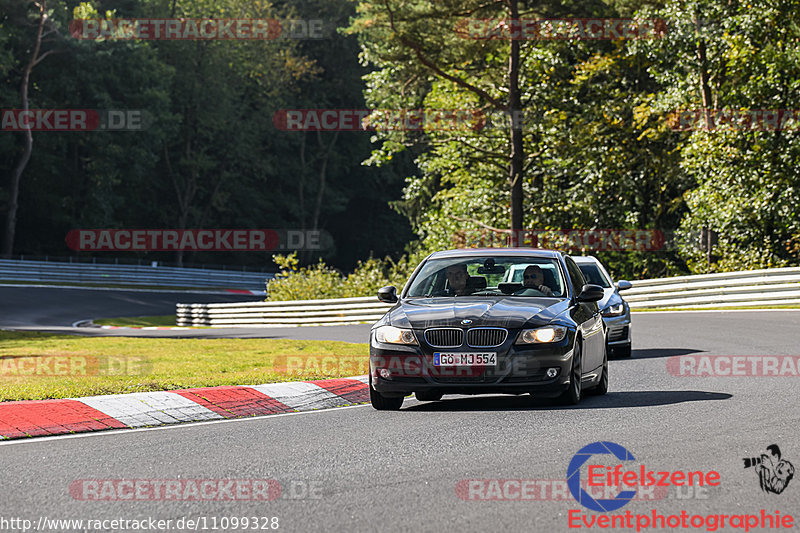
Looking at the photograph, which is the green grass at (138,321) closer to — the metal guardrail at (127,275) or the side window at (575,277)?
the metal guardrail at (127,275)

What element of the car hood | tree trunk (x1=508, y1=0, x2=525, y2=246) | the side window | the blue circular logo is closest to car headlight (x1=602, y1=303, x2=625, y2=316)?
the side window

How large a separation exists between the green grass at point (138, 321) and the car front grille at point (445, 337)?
103 feet

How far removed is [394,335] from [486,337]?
0.88m

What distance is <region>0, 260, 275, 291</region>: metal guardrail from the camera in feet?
196

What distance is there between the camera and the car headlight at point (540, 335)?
34.1 feet

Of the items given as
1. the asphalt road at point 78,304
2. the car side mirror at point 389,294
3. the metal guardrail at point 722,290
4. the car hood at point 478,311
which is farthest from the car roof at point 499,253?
the asphalt road at point 78,304

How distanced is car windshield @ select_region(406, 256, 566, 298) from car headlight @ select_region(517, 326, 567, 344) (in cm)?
111

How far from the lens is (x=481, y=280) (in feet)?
38.3

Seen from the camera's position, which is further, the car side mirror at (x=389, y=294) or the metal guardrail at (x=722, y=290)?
the metal guardrail at (x=722, y=290)

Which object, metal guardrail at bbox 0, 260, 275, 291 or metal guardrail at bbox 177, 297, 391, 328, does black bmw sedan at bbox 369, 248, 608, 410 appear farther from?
metal guardrail at bbox 0, 260, 275, 291

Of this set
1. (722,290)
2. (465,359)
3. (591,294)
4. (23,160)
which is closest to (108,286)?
(23,160)

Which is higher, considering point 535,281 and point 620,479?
point 535,281

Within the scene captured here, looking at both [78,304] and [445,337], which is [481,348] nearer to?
[445,337]

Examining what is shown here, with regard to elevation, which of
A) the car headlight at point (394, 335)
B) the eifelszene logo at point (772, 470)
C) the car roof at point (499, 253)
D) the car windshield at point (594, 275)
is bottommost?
the eifelszene logo at point (772, 470)
